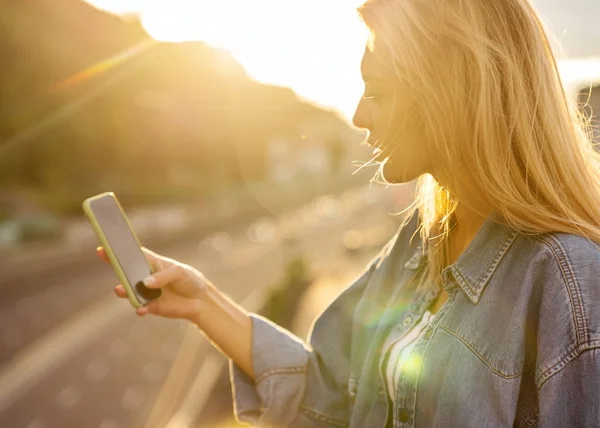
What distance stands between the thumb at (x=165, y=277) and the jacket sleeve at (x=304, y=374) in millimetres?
340

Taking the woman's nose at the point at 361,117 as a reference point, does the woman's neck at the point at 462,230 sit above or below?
below

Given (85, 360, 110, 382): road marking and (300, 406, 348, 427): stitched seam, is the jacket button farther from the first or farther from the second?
(85, 360, 110, 382): road marking

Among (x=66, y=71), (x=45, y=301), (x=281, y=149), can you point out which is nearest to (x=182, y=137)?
(x=66, y=71)

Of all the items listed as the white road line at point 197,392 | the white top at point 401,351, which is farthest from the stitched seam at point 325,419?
the white road line at point 197,392

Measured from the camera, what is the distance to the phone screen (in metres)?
2.53

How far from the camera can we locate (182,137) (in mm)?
62188

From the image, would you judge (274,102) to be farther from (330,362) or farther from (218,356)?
(330,362)

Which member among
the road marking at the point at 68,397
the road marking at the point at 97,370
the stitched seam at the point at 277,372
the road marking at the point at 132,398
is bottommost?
the road marking at the point at 132,398

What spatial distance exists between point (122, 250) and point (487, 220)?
51.0 inches

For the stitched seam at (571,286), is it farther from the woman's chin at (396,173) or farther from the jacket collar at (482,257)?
the woman's chin at (396,173)

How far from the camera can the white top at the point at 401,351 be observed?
217cm

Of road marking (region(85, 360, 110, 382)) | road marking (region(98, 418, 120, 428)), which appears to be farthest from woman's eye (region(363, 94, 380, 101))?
road marking (region(85, 360, 110, 382))

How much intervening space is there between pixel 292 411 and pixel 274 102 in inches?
3074

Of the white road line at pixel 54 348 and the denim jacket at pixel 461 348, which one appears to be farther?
the white road line at pixel 54 348
